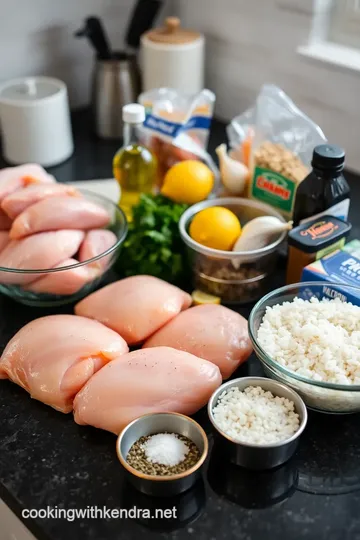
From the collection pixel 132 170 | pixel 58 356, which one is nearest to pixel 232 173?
pixel 132 170

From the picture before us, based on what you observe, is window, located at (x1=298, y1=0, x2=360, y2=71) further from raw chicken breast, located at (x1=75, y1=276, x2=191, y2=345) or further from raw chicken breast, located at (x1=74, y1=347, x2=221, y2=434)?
raw chicken breast, located at (x1=74, y1=347, x2=221, y2=434)

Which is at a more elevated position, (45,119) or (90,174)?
(45,119)

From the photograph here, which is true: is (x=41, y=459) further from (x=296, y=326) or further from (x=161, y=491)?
(x=296, y=326)

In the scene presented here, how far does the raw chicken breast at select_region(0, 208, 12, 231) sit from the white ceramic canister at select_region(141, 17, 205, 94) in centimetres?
64

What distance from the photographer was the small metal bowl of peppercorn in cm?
85

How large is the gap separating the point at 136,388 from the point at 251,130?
0.67m

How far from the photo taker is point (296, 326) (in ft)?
3.34

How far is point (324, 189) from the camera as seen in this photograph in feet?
3.89

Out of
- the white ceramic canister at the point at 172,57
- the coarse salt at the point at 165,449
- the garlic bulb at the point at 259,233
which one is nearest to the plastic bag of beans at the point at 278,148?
the garlic bulb at the point at 259,233

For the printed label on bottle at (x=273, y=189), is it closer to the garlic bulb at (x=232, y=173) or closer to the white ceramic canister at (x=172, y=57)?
the garlic bulb at (x=232, y=173)

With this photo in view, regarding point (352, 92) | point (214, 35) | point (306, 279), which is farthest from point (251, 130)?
point (214, 35)

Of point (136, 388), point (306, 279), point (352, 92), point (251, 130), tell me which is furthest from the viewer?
point (352, 92)

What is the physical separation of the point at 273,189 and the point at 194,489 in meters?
0.63

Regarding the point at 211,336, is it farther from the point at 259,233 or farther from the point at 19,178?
the point at 19,178
